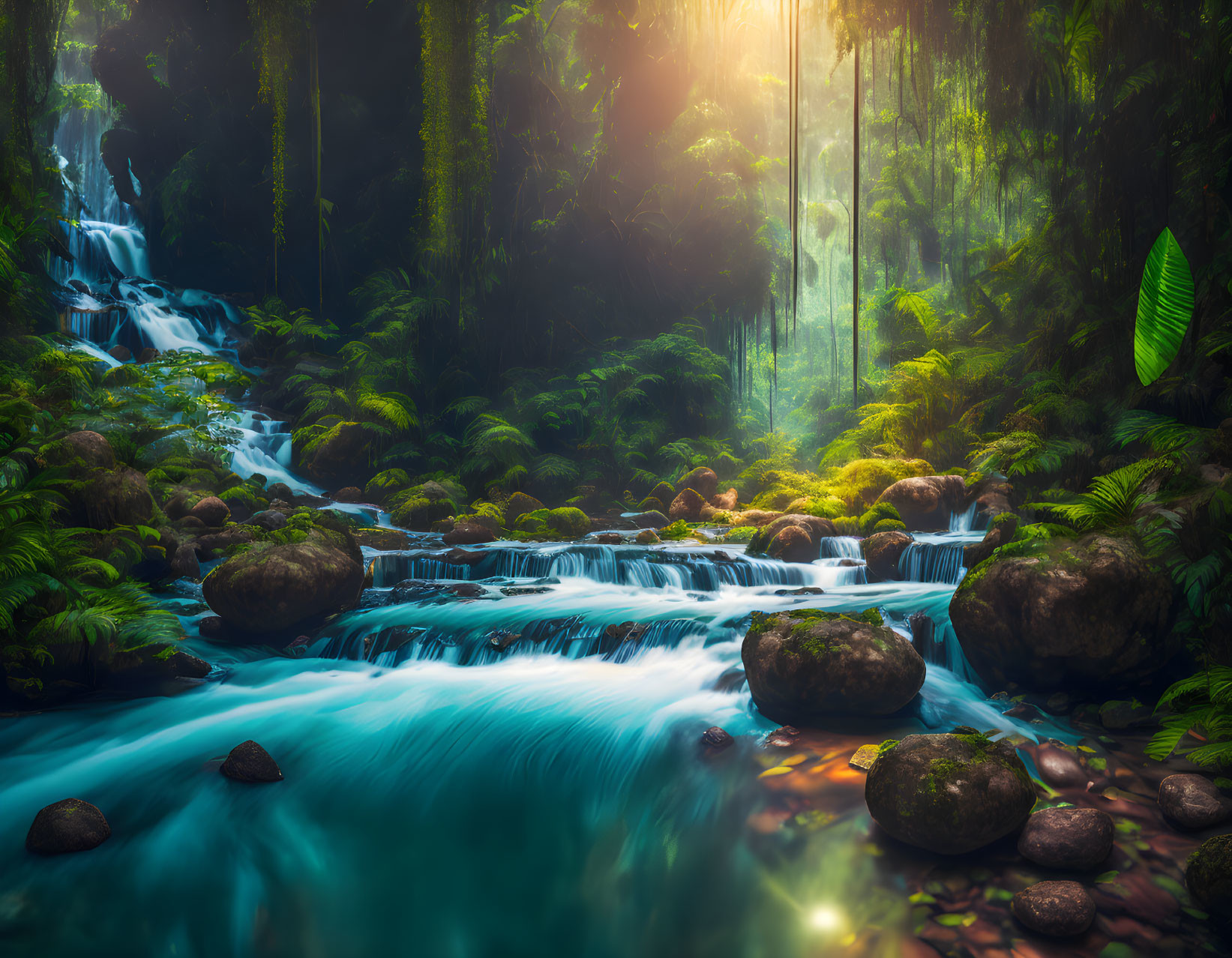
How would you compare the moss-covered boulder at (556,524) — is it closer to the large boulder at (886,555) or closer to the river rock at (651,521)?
the river rock at (651,521)

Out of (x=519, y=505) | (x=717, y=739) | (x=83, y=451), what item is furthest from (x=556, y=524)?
(x=717, y=739)

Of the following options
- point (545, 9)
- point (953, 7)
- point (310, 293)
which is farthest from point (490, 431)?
point (545, 9)

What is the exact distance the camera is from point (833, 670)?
4598mm

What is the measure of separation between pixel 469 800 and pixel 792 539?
613 cm

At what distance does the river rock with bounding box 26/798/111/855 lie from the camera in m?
3.85

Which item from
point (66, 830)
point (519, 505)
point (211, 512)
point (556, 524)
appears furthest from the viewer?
point (519, 505)

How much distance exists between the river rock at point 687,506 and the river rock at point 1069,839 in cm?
1085

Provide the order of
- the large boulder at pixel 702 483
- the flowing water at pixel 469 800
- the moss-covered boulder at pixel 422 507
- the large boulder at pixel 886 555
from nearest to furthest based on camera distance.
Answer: the flowing water at pixel 469 800 → the large boulder at pixel 886 555 → the moss-covered boulder at pixel 422 507 → the large boulder at pixel 702 483

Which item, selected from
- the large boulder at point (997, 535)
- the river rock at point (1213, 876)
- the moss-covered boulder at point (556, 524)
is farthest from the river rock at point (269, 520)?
the river rock at point (1213, 876)

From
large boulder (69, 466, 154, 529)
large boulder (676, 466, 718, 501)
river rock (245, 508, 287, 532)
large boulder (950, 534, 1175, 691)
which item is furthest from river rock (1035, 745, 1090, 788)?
large boulder (676, 466, 718, 501)

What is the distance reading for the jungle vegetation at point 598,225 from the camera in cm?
986

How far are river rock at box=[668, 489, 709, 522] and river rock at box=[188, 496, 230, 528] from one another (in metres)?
8.07

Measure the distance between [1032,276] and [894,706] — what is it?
1140 cm

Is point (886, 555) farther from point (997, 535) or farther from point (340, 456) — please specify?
point (340, 456)
